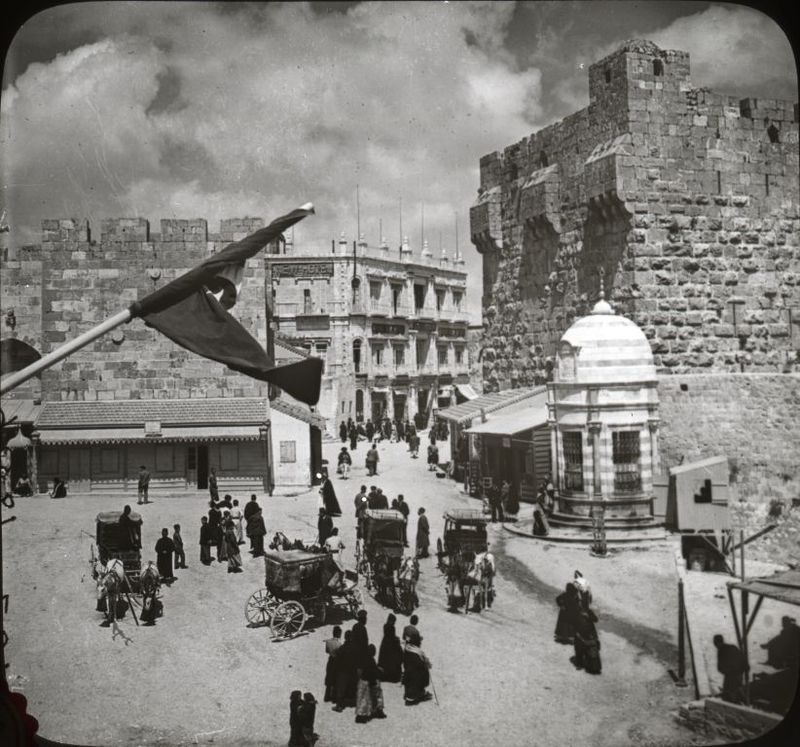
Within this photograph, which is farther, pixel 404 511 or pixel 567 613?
pixel 404 511

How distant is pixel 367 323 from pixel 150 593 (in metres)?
2.58

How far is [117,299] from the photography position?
5.71 meters

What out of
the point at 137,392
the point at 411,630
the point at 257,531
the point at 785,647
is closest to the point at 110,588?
the point at 257,531

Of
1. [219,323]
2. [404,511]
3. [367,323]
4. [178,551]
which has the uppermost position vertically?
[367,323]

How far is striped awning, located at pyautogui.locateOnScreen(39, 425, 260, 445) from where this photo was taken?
18.6 ft

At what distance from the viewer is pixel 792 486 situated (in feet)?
18.7

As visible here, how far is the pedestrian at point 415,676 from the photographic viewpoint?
5062mm

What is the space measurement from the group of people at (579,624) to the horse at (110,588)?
3124 millimetres

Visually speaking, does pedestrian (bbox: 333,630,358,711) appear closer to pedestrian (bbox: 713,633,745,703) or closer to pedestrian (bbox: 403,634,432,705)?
pedestrian (bbox: 403,634,432,705)

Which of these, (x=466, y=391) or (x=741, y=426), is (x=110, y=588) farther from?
(x=741, y=426)

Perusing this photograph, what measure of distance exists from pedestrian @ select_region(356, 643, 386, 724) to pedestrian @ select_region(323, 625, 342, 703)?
0.17 meters

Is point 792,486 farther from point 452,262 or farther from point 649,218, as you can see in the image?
point 452,262

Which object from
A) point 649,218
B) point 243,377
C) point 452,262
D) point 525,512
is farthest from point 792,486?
point 243,377

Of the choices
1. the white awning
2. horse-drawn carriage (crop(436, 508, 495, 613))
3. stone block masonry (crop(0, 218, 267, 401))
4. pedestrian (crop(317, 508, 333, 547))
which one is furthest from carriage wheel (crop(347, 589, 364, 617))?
the white awning
